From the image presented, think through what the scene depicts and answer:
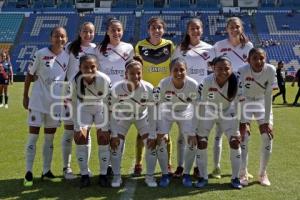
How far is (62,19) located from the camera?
1640 inches

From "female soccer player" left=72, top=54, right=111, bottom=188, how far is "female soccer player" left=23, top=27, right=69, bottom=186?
37cm

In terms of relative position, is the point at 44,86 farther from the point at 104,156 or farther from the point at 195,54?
the point at 195,54

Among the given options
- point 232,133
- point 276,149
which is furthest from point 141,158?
point 276,149

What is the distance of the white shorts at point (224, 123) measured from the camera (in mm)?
5848

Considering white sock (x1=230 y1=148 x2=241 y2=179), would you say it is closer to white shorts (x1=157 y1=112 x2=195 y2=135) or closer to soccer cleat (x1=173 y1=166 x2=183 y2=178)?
white shorts (x1=157 y1=112 x2=195 y2=135)

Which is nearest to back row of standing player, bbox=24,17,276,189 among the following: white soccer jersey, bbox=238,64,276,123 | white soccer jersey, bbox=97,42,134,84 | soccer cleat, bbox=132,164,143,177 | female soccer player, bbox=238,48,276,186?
white soccer jersey, bbox=97,42,134,84

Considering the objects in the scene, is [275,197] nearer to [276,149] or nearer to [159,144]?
[159,144]

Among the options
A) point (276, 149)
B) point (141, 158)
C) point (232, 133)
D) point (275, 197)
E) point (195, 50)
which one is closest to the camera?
point (275, 197)

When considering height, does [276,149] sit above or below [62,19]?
below

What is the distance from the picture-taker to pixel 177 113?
19.7 feet

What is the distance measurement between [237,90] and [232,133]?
55 cm

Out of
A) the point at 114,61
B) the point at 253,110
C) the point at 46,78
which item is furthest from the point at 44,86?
the point at 253,110

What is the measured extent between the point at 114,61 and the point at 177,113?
1.13 metres

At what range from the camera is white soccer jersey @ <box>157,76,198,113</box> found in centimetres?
592
